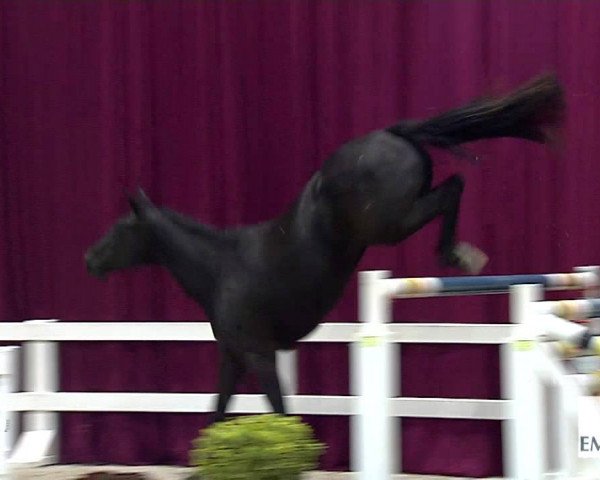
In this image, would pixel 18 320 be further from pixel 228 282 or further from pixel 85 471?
pixel 228 282

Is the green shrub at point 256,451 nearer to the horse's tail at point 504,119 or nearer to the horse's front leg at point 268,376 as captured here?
the horse's front leg at point 268,376

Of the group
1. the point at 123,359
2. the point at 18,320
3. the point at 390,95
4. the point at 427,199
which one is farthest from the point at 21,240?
the point at 427,199

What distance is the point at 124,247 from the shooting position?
2.67 metres

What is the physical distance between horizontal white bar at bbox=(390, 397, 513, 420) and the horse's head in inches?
38.1

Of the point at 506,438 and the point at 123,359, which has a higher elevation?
the point at 123,359

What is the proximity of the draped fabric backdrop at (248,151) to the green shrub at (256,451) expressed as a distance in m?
1.02

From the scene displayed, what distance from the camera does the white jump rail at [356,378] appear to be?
2.49 meters

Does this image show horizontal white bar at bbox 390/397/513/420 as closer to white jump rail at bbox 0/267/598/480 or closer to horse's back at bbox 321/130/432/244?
white jump rail at bbox 0/267/598/480

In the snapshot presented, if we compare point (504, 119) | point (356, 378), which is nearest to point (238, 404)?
point (356, 378)

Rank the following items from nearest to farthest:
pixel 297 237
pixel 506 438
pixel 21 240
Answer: pixel 297 237 < pixel 506 438 < pixel 21 240

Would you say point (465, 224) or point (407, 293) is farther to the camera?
point (465, 224)

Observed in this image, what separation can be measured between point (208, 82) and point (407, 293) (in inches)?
47.8

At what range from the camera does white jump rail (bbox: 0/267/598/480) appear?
2.49m

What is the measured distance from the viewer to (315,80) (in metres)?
3.24
